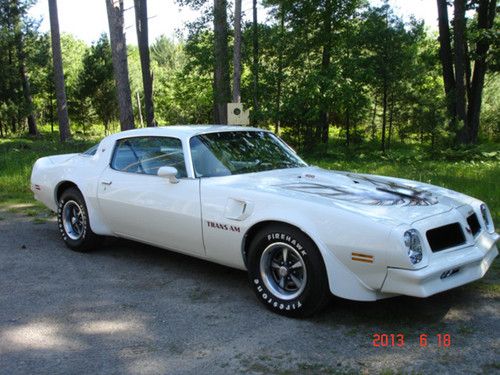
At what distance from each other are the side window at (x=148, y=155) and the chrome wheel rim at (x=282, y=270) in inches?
49.9

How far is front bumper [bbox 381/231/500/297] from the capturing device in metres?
3.50

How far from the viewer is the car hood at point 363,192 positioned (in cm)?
385

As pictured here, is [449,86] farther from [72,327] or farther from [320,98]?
[72,327]

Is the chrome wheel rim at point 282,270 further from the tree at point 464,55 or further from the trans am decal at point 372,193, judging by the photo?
the tree at point 464,55

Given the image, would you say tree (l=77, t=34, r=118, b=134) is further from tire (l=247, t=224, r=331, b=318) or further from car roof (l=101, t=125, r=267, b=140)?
tire (l=247, t=224, r=331, b=318)

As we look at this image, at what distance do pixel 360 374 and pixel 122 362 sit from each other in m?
1.52

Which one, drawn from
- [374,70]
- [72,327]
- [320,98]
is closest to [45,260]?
[72,327]

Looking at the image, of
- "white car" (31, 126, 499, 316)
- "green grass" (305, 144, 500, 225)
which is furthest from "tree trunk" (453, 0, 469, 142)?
"white car" (31, 126, 499, 316)

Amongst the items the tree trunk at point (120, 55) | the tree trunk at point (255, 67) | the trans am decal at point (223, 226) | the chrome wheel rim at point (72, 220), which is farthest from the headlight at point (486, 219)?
the tree trunk at point (255, 67)

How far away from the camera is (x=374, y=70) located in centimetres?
2003

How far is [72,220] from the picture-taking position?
20.4 feet

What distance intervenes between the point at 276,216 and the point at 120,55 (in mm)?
14884

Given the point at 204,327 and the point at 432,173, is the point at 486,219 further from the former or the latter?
the point at 432,173

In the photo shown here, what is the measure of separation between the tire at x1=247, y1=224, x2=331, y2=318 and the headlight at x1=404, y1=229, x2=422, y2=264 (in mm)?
628
